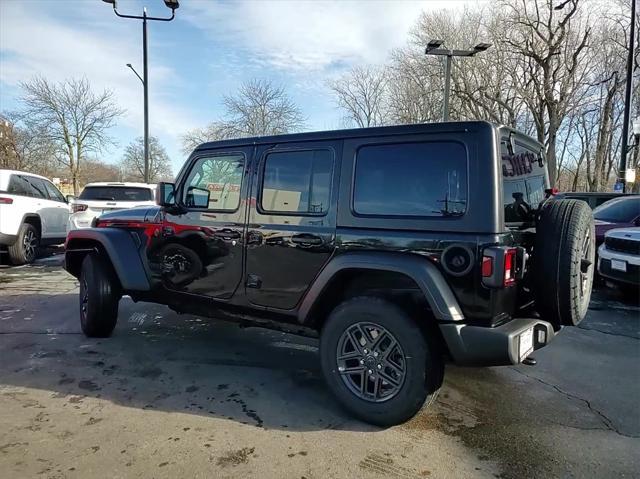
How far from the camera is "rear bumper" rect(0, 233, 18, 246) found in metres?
9.08

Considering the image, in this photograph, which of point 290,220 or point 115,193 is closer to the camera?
point 290,220

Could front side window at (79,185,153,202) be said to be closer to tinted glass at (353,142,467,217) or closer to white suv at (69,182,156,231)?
white suv at (69,182,156,231)

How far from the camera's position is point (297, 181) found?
146 inches

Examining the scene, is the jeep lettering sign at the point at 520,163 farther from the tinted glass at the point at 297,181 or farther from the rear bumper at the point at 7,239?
the rear bumper at the point at 7,239

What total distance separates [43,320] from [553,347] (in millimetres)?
5790

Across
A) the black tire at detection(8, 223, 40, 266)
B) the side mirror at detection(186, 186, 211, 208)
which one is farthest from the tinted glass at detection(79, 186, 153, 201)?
the side mirror at detection(186, 186, 211, 208)

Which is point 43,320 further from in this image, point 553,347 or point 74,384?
point 553,347

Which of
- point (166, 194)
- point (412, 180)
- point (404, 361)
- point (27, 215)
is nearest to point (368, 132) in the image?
point (412, 180)

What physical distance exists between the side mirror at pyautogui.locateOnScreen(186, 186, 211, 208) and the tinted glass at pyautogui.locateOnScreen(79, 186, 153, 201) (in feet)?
18.7

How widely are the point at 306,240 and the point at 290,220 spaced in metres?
0.23

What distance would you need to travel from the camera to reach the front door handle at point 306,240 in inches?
137

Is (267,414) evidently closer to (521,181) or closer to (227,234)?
(227,234)

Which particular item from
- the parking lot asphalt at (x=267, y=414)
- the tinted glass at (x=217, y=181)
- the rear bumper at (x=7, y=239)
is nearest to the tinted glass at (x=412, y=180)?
the tinted glass at (x=217, y=181)

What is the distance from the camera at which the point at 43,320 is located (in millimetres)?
5641
